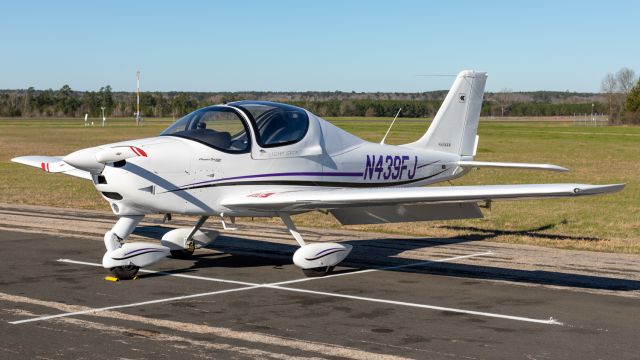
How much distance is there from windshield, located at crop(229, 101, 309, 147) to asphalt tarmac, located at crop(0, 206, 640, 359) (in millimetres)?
1828

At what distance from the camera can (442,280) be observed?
11016 millimetres

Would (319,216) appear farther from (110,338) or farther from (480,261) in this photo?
(110,338)

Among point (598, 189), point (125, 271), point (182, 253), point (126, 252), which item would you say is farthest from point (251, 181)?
point (598, 189)

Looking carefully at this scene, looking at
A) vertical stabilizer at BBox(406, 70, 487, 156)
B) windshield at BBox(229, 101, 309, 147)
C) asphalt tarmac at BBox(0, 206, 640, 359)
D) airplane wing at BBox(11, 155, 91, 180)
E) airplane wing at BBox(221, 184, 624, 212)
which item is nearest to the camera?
asphalt tarmac at BBox(0, 206, 640, 359)

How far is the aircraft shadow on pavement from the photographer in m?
11.1

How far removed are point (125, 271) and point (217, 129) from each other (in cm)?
219

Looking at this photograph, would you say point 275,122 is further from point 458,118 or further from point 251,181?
point 458,118

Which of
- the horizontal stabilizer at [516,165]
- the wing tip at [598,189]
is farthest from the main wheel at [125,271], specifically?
the horizontal stabilizer at [516,165]

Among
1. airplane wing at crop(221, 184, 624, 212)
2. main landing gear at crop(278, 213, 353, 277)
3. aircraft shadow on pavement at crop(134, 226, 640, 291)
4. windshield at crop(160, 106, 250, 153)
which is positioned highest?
windshield at crop(160, 106, 250, 153)

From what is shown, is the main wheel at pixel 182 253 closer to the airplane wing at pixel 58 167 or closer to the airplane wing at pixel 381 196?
the airplane wing at pixel 58 167

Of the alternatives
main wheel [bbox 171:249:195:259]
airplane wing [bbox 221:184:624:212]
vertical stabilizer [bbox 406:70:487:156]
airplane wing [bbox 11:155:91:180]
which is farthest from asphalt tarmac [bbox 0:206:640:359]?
vertical stabilizer [bbox 406:70:487:156]

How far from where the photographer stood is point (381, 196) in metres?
10.4

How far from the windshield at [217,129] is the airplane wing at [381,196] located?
704 millimetres

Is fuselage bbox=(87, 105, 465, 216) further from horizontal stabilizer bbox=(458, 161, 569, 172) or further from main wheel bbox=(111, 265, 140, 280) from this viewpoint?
horizontal stabilizer bbox=(458, 161, 569, 172)
